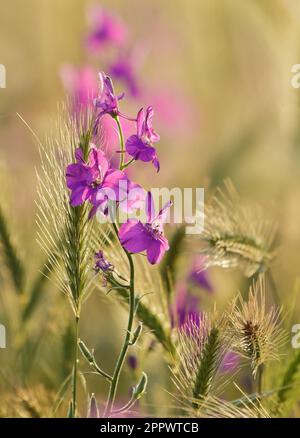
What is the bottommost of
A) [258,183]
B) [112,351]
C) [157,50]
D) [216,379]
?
[112,351]

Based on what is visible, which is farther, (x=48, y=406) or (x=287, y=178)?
(x=287, y=178)

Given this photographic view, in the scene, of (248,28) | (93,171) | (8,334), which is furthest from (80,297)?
(248,28)

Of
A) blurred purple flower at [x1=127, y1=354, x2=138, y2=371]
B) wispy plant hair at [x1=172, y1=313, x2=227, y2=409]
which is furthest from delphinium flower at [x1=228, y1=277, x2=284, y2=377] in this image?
blurred purple flower at [x1=127, y1=354, x2=138, y2=371]

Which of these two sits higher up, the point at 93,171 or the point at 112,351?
the point at 93,171

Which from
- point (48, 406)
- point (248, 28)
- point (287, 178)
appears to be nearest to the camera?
point (48, 406)

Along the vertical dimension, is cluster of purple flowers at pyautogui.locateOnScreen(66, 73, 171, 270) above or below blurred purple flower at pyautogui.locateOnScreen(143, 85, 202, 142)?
below

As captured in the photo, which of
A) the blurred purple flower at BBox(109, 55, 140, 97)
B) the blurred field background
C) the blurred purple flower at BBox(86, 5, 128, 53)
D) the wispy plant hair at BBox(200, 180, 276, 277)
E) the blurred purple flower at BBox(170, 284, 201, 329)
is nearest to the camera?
the wispy plant hair at BBox(200, 180, 276, 277)

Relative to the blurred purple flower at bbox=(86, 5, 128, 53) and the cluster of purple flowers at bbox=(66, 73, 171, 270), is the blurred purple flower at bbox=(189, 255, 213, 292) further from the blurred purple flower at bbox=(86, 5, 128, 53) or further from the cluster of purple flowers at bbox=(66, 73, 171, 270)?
the blurred purple flower at bbox=(86, 5, 128, 53)

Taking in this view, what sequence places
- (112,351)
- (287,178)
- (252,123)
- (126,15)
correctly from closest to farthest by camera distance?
(112,351)
(287,178)
(252,123)
(126,15)
